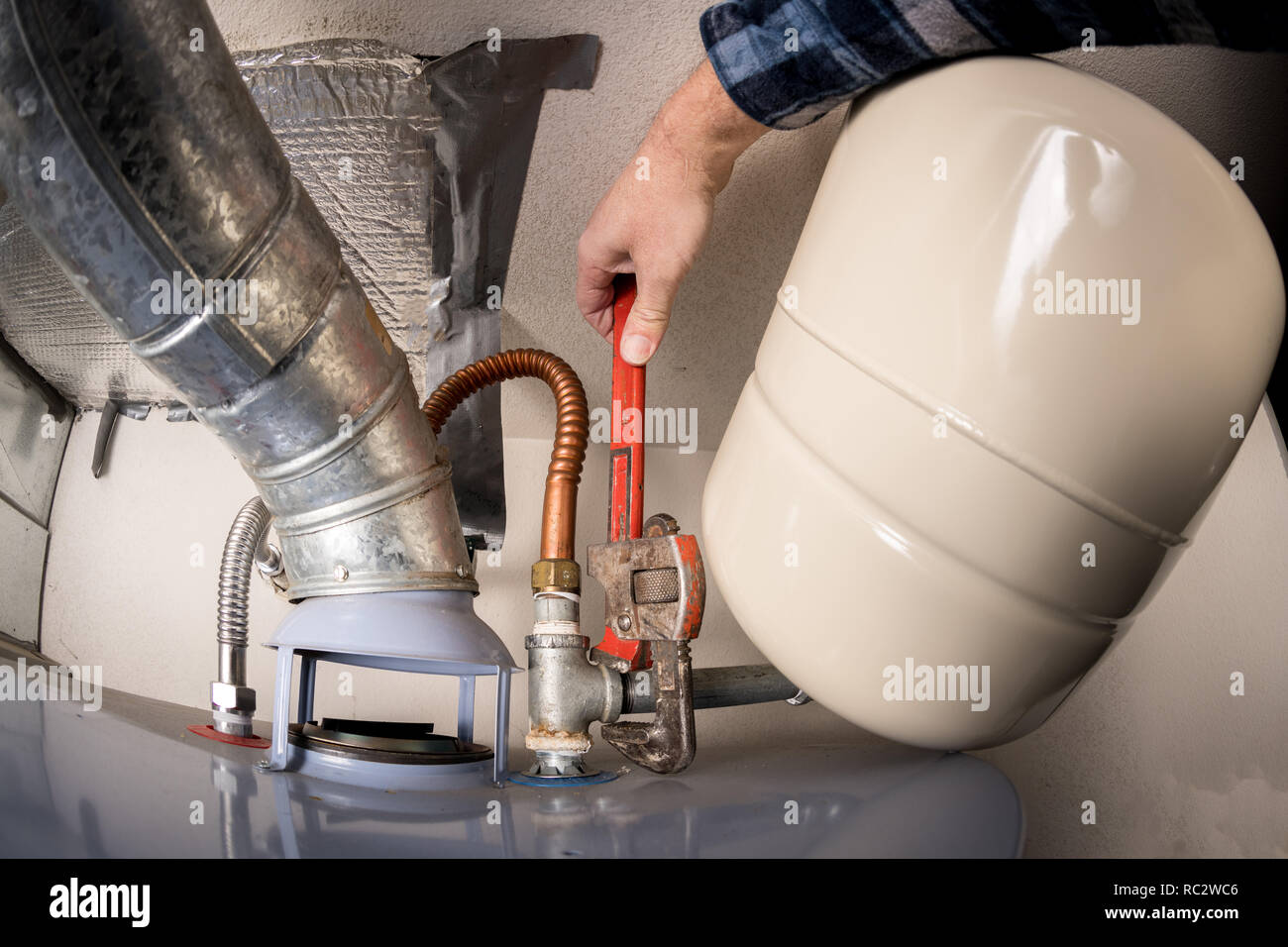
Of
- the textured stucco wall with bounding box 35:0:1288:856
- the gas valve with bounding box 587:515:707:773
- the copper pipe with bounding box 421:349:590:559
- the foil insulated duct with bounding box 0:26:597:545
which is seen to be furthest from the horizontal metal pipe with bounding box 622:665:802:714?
the foil insulated duct with bounding box 0:26:597:545

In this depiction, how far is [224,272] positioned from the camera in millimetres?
666

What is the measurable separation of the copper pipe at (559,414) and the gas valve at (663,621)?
87mm

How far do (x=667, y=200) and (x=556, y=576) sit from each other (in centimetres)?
42

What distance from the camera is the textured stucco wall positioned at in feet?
3.32

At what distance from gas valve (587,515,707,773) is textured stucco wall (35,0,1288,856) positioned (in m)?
0.41

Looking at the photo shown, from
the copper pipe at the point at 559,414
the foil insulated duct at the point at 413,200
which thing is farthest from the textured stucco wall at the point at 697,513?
→ the copper pipe at the point at 559,414

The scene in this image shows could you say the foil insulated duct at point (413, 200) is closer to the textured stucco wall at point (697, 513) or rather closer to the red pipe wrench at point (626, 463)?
the textured stucco wall at point (697, 513)

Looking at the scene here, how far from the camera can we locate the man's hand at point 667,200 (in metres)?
0.83

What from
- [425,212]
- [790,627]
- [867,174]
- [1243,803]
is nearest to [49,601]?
[425,212]

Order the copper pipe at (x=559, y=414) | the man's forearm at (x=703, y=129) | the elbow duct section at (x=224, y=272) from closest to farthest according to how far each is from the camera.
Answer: the elbow duct section at (x=224, y=272) → the man's forearm at (x=703, y=129) → the copper pipe at (x=559, y=414)

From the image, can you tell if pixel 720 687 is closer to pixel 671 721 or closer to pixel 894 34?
pixel 671 721

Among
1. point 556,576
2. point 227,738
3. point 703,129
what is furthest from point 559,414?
point 227,738

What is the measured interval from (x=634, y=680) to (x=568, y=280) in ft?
1.98

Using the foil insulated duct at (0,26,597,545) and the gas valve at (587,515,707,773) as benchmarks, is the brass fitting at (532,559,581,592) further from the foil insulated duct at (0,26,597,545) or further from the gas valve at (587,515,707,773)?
the foil insulated duct at (0,26,597,545)
